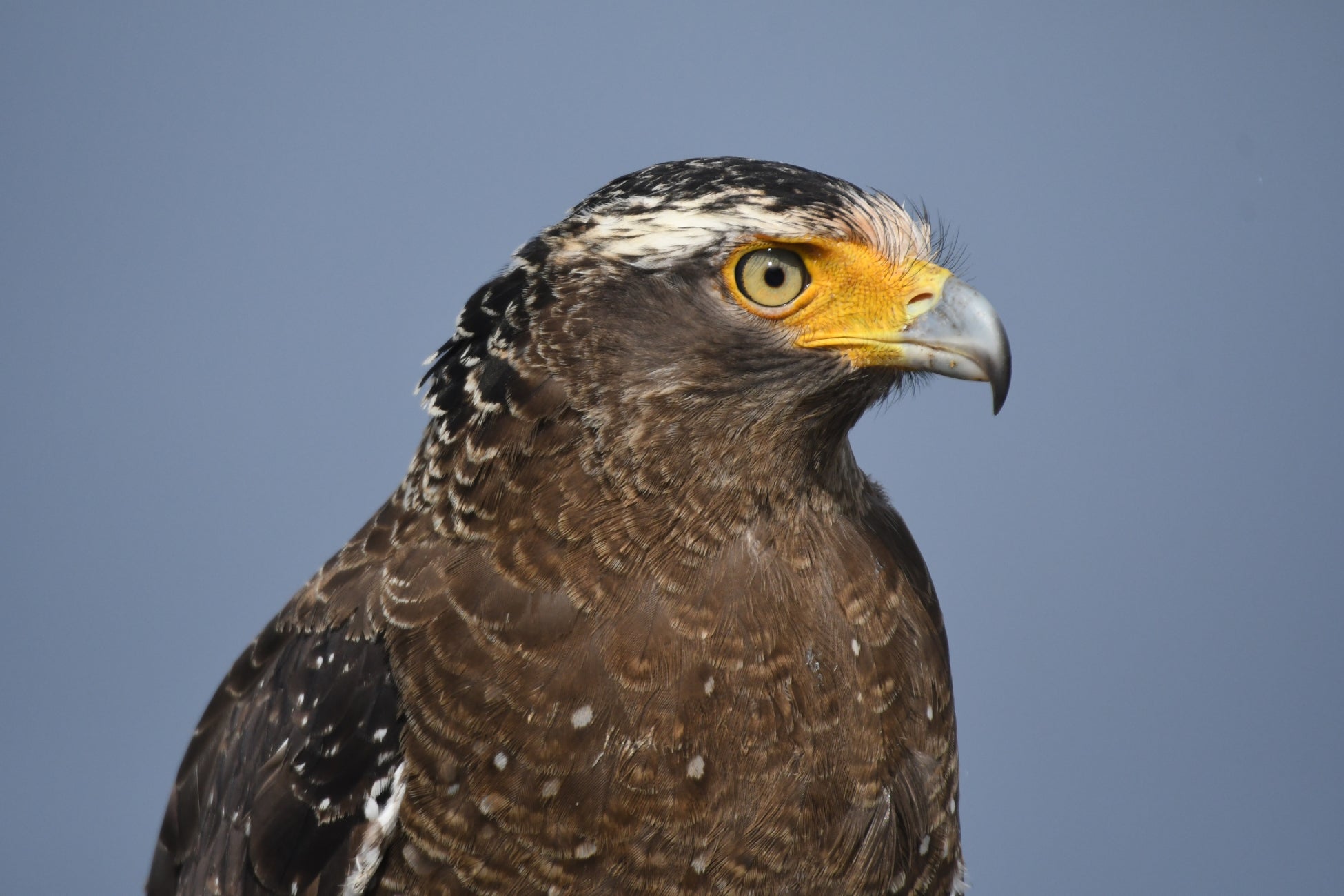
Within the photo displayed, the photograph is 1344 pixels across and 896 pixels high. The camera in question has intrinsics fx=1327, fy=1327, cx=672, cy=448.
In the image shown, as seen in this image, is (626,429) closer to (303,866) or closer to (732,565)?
(732,565)

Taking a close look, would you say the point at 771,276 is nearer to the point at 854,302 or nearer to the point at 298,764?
the point at 854,302

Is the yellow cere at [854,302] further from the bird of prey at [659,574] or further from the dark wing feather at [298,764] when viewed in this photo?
the dark wing feather at [298,764]

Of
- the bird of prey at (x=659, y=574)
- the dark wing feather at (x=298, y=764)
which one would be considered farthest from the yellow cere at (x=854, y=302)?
the dark wing feather at (x=298, y=764)

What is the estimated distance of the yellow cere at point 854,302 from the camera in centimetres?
287

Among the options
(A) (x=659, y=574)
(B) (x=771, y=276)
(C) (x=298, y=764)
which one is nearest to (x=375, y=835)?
(C) (x=298, y=764)

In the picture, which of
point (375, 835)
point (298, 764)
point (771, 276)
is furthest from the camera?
point (298, 764)

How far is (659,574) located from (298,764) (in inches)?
42.0

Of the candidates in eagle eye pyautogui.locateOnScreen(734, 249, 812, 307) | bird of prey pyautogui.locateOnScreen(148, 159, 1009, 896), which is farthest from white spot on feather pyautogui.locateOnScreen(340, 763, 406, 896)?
eagle eye pyautogui.locateOnScreen(734, 249, 812, 307)

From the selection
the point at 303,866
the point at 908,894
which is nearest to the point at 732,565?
the point at 908,894

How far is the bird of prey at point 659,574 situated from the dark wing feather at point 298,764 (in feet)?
0.06

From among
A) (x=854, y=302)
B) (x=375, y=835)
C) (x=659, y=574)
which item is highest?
(x=854, y=302)

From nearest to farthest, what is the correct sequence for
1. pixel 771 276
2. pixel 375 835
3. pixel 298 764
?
pixel 771 276 → pixel 375 835 → pixel 298 764

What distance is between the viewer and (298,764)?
3250 mm

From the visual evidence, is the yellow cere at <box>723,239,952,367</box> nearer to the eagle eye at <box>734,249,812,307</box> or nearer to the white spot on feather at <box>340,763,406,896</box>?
the eagle eye at <box>734,249,812,307</box>
